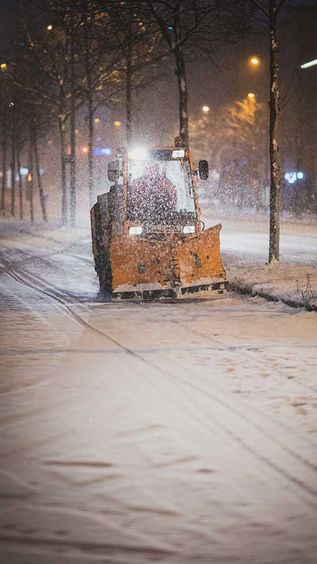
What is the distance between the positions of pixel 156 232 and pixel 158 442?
9412 millimetres

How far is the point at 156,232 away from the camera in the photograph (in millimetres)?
14703

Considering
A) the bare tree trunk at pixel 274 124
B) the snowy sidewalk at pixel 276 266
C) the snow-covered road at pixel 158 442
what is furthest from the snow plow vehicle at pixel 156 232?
the snow-covered road at pixel 158 442

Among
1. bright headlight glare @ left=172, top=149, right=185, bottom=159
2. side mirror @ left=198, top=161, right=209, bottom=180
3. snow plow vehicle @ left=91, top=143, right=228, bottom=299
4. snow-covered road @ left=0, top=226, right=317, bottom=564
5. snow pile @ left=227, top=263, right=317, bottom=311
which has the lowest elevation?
snow-covered road @ left=0, top=226, right=317, bottom=564

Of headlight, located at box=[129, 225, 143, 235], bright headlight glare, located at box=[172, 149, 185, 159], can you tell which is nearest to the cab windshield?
bright headlight glare, located at box=[172, 149, 185, 159]

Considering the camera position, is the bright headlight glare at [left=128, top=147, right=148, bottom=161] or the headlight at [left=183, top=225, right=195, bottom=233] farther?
the bright headlight glare at [left=128, top=147, right=148, bottom=161]

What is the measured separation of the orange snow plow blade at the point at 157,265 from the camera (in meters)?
13.4

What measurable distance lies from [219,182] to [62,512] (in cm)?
6183

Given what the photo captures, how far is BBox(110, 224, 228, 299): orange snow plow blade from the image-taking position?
13391 millimetres

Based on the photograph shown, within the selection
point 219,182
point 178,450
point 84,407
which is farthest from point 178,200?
point 219,182

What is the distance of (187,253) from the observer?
44.5 feet

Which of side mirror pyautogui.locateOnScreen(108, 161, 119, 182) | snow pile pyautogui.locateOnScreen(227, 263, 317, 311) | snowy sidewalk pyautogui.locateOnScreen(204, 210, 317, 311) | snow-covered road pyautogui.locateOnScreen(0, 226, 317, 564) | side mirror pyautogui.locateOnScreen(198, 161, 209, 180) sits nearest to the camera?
snow-covered road pyautogui.locateOnScreen(0, 226, 317, 564)

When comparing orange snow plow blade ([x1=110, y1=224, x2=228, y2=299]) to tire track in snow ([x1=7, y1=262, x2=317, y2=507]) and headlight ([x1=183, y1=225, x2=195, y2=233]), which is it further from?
tire track in snow ([x1=7, y1=262, x2=317, y2=507])

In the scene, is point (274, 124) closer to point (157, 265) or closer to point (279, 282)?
point (279, 282)

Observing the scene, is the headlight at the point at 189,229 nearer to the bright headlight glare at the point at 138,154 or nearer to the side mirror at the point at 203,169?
the side mirror at the point at 203,169
